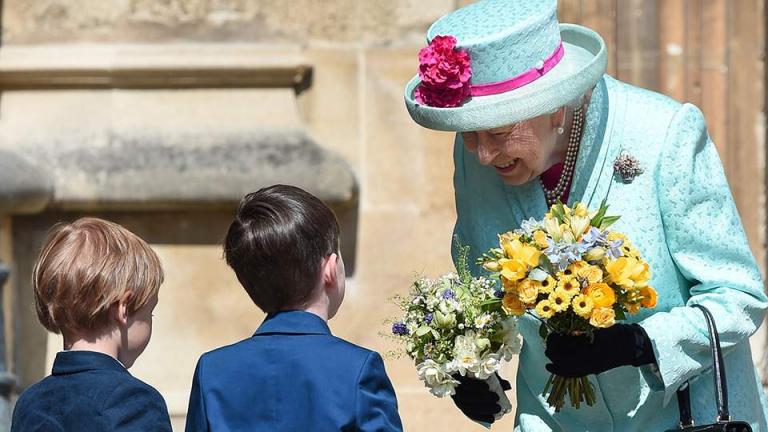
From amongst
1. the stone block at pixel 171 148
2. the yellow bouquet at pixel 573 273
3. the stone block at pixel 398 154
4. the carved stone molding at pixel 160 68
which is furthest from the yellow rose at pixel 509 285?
the carved stone molding at pixel 160 68

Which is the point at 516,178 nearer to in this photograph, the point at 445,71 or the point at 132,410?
the point at 445,71

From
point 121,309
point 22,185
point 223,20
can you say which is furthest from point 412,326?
point 223,20

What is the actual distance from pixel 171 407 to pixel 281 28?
4.44 ft

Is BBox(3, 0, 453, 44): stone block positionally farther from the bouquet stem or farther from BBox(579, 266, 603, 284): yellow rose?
BBox(579, 266, 603, 284): yellow rose

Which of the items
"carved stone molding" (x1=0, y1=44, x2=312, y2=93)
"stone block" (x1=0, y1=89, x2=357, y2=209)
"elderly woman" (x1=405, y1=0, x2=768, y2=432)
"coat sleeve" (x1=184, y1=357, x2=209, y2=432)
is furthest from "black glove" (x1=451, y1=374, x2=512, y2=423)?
"carved stone molding" (x1=0, y1=44, x2=312, y2=93)

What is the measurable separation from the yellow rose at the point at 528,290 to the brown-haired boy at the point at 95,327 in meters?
0.74

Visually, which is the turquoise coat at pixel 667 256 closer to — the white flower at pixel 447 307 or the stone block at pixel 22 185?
the white flower at pixel 447 307

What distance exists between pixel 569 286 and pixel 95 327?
951 millimetres

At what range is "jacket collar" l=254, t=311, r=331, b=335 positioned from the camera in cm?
340

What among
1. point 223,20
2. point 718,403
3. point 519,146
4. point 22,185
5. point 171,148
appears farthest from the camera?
point 223,20

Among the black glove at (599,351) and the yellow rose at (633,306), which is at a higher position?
the yellow rose at (633,306)

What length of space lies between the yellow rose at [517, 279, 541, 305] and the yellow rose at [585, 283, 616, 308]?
0.10 meters

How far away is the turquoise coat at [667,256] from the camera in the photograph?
143 inches

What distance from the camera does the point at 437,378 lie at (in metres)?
3.62
